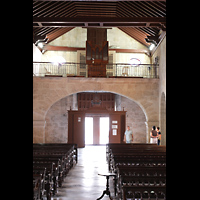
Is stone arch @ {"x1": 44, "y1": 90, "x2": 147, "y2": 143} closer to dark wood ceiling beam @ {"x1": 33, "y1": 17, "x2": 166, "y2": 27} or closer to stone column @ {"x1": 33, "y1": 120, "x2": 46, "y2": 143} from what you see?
stone column @ {"x1": 33, "y1": 120, "x2": 46, "y2": 143}

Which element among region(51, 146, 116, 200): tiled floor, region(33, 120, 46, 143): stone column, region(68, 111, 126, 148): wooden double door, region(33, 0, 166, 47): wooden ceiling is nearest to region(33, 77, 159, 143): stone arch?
region(33, 120, 46, 143): stone column

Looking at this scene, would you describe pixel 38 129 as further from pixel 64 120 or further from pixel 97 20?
pixel 97 20

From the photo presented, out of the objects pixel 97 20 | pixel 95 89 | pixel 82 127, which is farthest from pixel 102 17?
pixel 82 127

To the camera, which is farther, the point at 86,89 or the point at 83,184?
the point at 86,89

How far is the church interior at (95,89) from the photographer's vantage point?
828 cm

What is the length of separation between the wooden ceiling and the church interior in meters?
0.04

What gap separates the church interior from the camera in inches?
326

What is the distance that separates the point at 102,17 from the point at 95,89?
3.70m

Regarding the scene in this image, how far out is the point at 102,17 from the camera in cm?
1248

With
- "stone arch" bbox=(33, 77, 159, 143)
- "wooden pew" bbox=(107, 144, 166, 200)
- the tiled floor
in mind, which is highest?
"stone arch" bbox=(33, 77, 159, 143)
